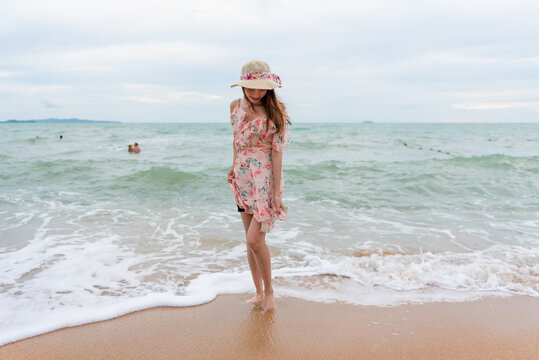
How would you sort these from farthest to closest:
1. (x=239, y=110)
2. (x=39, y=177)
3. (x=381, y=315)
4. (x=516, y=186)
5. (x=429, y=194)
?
(x=39, y=177) → (x=516, y=186) → (x=429, y=194) → (x=381, y=315) → (x=239, y=110)

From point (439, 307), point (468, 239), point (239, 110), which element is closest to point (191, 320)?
point (239, 110)

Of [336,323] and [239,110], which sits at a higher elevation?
[239,110]

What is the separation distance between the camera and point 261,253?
10.1 feet

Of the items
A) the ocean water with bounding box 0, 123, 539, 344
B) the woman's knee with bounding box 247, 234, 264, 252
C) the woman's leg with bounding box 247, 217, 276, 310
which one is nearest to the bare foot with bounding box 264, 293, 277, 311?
the woman's leg with bounding box 247, 217, 276, 310

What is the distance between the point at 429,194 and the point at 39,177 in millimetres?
10595

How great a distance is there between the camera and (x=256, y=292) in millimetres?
3527

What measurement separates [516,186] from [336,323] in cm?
922

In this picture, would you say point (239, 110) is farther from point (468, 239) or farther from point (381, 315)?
point (468, 239)

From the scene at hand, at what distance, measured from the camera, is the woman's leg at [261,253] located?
299cm

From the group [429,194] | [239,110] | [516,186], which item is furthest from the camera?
[516,186]

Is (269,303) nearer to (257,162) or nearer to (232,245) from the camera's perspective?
A: (257,162)

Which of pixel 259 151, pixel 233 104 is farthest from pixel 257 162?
pixel 233 104

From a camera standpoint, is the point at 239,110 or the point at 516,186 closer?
the point at 239,110

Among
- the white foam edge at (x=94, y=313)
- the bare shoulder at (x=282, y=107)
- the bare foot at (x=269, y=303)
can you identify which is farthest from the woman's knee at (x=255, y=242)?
the bare shoulder at (x=282, y=107)
